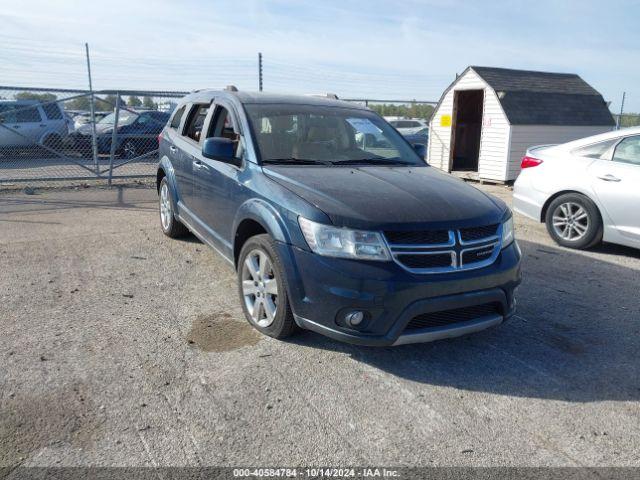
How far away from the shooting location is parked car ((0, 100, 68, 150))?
1135 cm

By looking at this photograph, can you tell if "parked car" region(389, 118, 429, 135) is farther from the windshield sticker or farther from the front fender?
the front fender

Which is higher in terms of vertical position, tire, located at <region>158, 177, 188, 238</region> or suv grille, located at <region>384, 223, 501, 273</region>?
suv grille, located at <region>384, 223, 501, 273</region>

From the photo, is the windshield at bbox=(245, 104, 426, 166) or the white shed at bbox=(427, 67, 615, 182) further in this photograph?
the white shed at bbox=(427, 67, 615, 182)

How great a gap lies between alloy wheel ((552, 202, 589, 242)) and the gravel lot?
1.39 metres

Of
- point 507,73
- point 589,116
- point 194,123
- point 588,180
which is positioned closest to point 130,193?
point 194,123

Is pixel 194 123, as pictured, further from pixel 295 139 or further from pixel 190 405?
pixel 190 405

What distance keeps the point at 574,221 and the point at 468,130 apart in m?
8.95

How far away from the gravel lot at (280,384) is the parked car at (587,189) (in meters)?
1.16

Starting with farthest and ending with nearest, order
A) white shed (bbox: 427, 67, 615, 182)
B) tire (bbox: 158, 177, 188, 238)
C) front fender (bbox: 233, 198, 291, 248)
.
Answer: white shed (bbox: 427, 67, 615, 182), tire (bbox: 158, 177, 188, 238), front fender (bbox: 233, 198, 291, 248)

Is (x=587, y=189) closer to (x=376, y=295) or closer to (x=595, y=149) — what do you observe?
(x=595, y=149)

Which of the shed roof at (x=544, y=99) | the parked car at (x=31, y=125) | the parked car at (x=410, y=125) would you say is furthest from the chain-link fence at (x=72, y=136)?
the parked car at (x=410, y=125)

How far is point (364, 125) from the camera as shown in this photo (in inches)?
202

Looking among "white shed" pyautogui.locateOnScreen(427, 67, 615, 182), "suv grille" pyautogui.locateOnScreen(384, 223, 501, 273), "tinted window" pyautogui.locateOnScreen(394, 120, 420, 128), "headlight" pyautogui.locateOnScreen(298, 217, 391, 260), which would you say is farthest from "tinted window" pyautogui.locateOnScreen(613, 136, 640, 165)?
"tinted window" pyautogui.locateOnScreen(394, 120, 420, 128)

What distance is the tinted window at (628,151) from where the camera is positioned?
245 inches
